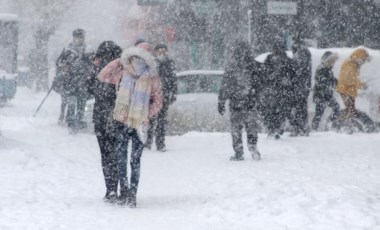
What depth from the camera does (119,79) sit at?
8.05 m

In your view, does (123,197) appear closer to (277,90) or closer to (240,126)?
(240,126)

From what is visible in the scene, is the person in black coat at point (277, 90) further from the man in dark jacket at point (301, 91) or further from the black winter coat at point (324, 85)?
the black winter coat at point (324, 85)

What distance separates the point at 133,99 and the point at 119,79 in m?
0.35

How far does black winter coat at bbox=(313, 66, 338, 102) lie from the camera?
15203 mm

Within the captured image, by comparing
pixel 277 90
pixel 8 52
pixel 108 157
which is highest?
pixel 8 52

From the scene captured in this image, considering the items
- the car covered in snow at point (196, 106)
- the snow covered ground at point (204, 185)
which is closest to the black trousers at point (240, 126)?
the snow covered ground at point (204, 185)

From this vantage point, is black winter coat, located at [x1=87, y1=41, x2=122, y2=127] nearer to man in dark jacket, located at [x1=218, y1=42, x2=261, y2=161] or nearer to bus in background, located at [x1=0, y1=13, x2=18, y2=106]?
man in dark jacket, located at [x1=218, y1=42, x2=261, y2=161]

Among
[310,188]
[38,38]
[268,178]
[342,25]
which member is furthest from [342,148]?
[38,38]

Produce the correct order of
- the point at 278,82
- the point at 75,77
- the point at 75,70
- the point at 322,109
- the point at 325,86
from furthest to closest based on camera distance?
1. the point at 75,70
2. the point at 75,77
3. the point at 322,109
4. the point at 325,86
5. the point at 278,82

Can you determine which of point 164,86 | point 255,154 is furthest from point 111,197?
point 164,86

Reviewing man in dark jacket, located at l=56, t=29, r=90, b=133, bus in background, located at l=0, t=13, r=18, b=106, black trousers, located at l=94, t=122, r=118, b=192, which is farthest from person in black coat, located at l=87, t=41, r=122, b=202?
bus in background, located at l=0, t=13, r=18, b=106

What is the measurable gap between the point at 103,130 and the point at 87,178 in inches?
81.8

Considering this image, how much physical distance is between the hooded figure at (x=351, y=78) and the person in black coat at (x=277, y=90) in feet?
3.43

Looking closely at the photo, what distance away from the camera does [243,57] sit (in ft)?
37.7
